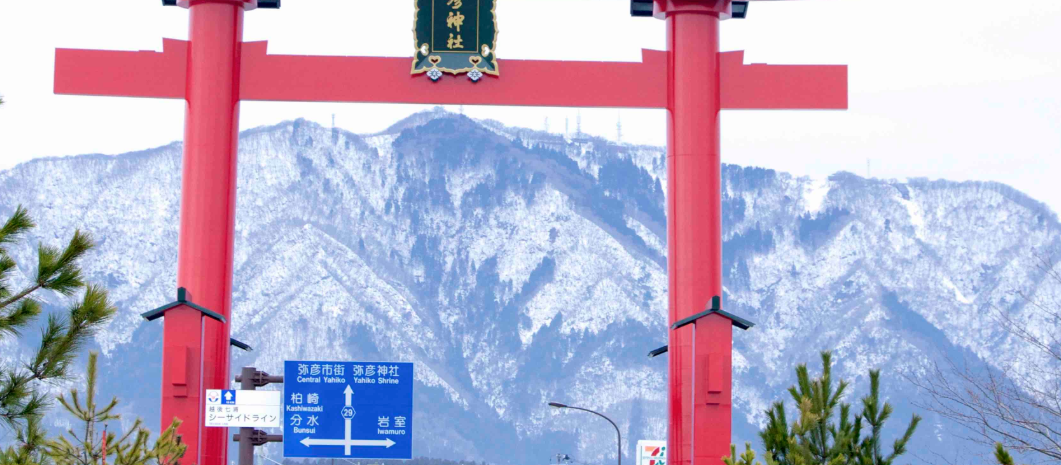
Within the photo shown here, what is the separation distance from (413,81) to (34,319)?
8992mm

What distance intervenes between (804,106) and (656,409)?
168634 mm

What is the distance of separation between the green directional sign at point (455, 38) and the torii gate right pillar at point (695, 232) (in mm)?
2328

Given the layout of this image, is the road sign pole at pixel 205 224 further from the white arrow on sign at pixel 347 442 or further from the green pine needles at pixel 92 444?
the green pine needles at pixel 92 444

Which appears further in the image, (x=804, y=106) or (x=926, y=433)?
(x=926, y=433)

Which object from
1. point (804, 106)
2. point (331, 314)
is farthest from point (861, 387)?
point (804, 106)

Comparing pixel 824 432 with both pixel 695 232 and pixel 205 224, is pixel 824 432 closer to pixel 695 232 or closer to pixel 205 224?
pixel 695 232

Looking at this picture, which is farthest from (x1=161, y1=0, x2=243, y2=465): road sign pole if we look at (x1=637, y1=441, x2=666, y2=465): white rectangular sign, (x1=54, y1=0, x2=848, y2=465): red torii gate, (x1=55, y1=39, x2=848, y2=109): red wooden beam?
(x1=637, y1=441, x2=666, y2=465): white rectangular sign

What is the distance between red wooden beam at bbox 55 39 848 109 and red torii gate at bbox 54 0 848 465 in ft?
0.06

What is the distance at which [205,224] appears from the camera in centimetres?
1862

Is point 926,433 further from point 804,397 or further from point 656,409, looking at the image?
point 804,397

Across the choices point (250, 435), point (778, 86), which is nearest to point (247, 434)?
point (250, 435)

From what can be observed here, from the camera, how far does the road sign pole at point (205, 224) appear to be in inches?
709

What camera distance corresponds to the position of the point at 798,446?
14.6 meters

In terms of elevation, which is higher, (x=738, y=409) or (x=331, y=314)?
(x=331, y=314)
